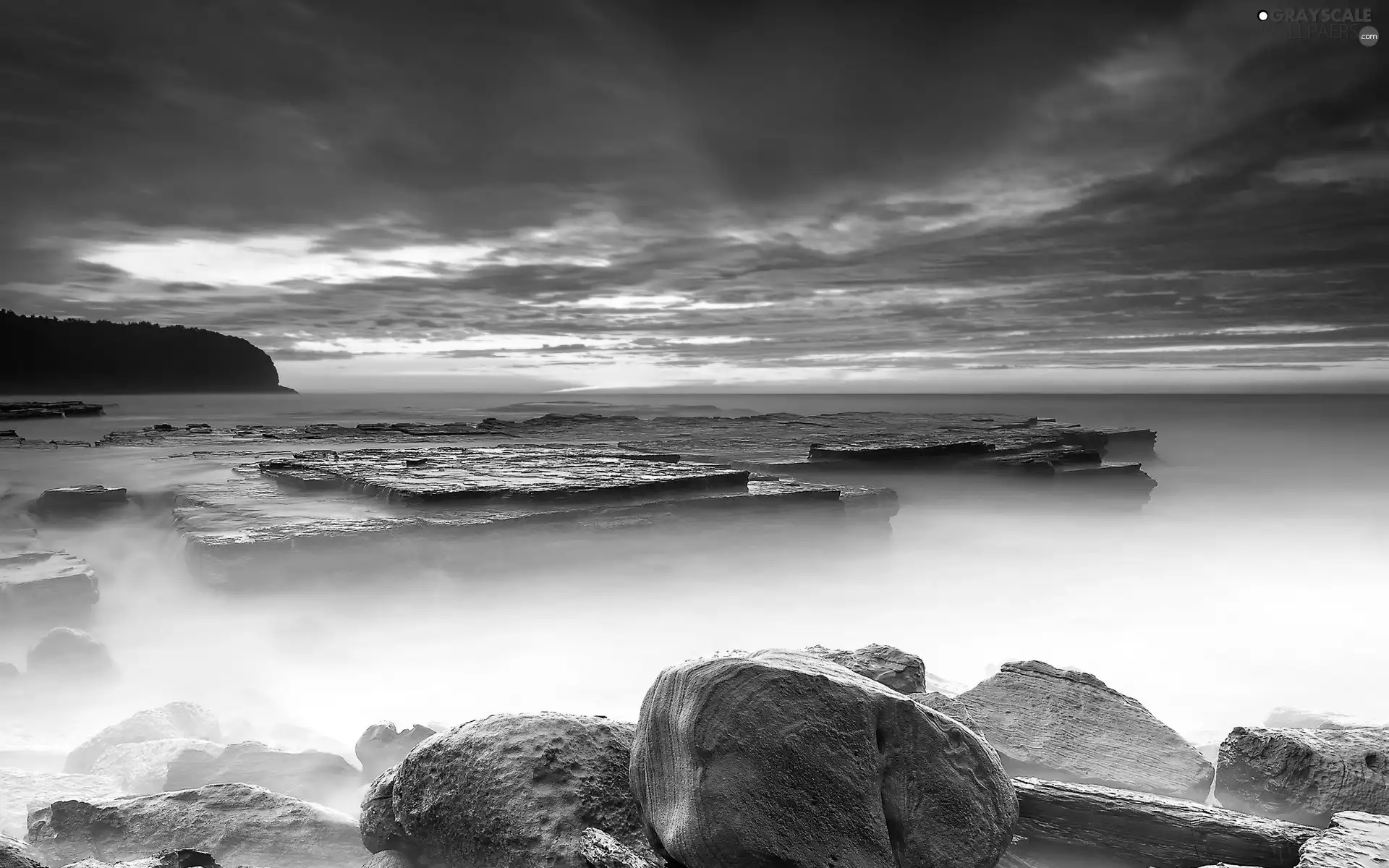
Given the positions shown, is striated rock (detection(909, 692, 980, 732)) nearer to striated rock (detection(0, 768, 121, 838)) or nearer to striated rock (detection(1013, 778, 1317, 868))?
striated rock (detection(1013, 778, 1317, 868))

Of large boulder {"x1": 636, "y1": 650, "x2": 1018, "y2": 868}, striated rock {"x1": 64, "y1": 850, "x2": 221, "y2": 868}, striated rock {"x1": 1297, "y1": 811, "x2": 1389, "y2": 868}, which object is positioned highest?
large boulder {"x1": 636, "y1": 650, "x2": 1018, "y2": 868}

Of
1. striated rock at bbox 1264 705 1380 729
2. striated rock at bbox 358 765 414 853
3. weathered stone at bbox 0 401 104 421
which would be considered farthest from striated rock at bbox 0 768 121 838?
weathered stone at bbox 0 401 104 421

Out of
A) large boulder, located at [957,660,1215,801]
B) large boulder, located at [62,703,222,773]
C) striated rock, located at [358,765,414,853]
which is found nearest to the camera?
striated rock, located at [358,765,414,853]

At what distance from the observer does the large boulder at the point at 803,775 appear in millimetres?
1979

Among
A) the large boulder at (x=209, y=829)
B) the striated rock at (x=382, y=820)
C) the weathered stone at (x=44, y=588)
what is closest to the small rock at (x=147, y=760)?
the large boulder at (x=209, y=829)

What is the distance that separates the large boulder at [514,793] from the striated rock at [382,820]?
3 cm

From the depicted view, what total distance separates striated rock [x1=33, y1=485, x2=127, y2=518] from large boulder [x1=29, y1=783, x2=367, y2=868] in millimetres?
7558

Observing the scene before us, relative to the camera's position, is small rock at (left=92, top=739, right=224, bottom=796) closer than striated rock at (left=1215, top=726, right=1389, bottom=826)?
No

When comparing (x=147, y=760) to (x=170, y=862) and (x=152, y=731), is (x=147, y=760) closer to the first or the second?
(x=152, y=731)

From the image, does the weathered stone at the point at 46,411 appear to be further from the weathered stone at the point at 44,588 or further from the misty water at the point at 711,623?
the weathered stone at the point at 44,588

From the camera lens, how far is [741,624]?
6.65 metres

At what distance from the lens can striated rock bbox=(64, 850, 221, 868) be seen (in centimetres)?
222

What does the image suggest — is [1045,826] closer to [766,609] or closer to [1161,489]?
[766,609]

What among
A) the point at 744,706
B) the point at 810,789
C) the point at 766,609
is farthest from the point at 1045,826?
the point at 766,609
